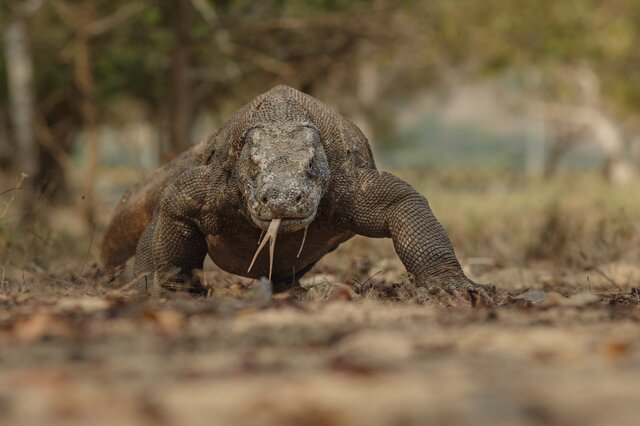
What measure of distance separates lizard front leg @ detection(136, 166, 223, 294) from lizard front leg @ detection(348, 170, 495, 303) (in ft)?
2.24

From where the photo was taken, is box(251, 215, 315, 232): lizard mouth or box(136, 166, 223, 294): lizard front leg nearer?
box(251, 215, 315, 232): lizard mouth

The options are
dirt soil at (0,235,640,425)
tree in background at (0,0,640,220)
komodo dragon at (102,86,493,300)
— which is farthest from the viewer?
tree in background at (0,0,640,220)

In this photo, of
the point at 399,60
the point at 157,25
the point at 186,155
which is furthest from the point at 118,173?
the point at 186,155

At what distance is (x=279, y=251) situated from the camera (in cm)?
530

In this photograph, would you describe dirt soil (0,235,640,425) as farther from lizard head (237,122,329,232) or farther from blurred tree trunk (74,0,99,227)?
blurred tree trunk (74,0,99,227)

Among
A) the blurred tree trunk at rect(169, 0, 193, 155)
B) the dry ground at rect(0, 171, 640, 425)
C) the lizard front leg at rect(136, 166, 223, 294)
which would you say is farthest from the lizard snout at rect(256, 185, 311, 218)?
the blurred tree trunk at rect(169, 0, 193, 155)

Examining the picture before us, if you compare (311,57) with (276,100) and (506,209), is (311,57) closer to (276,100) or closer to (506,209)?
(506,209)

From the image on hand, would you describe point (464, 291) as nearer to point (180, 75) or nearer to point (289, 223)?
point (289, 223)

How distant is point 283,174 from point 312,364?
2.09 meters

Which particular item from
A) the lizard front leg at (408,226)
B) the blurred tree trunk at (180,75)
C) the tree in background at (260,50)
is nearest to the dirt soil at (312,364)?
the lizard front leg at (408,226)

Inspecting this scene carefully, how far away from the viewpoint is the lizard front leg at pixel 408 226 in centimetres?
486

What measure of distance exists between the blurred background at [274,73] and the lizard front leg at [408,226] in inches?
61.1

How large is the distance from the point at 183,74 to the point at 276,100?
27.4 feet

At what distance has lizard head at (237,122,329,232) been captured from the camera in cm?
439
